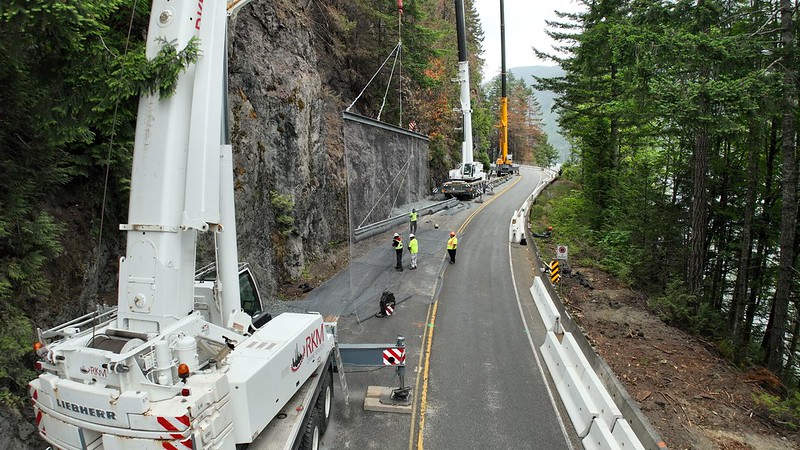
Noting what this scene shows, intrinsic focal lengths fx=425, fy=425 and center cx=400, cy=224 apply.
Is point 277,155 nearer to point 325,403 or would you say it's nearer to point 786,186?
point 325,403

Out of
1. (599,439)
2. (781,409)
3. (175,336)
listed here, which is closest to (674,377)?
(781,409)

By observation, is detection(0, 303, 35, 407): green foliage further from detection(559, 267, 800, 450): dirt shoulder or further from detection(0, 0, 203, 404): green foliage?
detection(559, 267, 800, 450): dirt shoulder

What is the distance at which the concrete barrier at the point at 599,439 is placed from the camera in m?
7.19

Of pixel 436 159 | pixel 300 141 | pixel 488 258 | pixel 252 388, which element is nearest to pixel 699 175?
pixel 488 258

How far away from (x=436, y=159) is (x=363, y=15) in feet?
51.5

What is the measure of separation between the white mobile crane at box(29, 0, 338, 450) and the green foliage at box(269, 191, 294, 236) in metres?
9.70

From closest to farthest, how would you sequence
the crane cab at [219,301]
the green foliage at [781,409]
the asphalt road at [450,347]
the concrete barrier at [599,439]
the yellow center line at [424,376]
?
the crane cab at [219,301]
the concrete barrier at [599,439]
the yellow center line at [424,376]
the asphalt road at [450,347]
the green foliage at [781,409]

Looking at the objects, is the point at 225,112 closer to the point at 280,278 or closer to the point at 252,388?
the point at 252,388

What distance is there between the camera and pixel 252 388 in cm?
523

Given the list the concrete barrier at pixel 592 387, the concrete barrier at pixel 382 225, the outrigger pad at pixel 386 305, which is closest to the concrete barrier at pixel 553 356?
the concrete barrier at pixel 592 387

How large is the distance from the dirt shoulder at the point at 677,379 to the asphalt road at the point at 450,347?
1918mm

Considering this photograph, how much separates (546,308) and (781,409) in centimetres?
A: 605

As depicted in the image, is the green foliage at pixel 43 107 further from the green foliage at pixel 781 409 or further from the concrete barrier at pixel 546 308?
the green foliage at pixel 781 409

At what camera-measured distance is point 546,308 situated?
1405 cm
